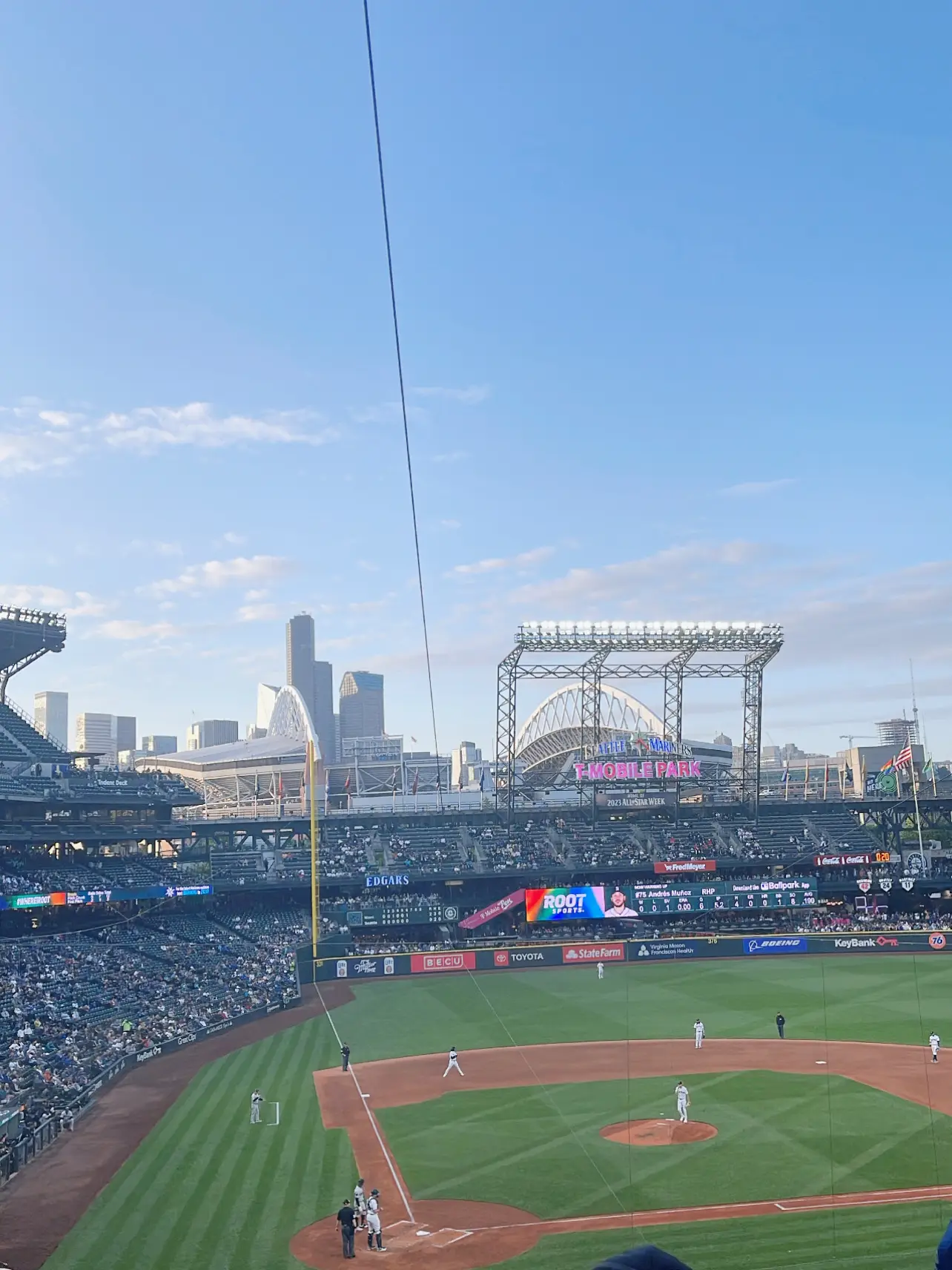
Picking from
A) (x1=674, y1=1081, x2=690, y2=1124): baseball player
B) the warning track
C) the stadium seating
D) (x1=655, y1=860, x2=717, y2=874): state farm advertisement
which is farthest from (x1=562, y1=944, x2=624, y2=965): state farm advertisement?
the stadium seating

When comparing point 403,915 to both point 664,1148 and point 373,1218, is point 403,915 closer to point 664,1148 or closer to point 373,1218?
point 664,1148

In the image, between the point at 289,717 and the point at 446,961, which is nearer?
the point at 446,961

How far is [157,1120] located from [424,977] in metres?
28.0

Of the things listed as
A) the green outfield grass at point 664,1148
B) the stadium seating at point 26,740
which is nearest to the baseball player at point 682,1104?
the green outfield grass at point 664,1148

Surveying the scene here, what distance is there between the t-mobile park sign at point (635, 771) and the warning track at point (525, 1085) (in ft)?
124

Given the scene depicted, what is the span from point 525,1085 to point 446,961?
2502 cm

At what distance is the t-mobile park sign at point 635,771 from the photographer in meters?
77.4

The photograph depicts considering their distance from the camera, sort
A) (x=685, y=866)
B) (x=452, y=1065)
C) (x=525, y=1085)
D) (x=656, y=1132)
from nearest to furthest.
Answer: (x=656, y=1132), (x=525, y=1085), (x=452, y=1065), (x=685, y=866)

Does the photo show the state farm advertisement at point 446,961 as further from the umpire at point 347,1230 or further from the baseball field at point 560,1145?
the umpire at point 347,1230

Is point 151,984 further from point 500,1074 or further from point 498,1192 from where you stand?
point 498,1192

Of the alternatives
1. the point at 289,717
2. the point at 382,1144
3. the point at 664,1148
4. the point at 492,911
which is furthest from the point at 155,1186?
the point at 289,717

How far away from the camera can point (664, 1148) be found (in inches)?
1024

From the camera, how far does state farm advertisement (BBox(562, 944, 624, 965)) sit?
5847 cm

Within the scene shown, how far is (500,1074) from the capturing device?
3559 cm
